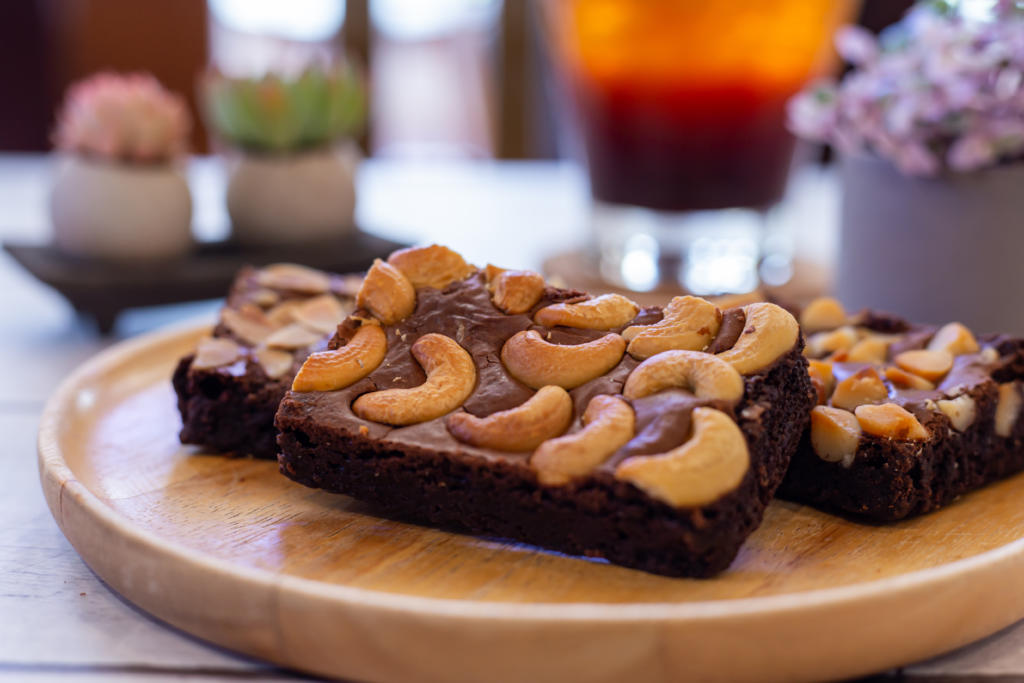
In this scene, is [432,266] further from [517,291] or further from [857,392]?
[857,392]

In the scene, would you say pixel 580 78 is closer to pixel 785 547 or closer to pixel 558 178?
pixel 785 547

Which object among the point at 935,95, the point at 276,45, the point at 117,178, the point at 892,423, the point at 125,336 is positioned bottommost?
the point at 125,336

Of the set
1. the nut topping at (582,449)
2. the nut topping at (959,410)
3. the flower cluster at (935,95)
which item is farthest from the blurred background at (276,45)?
the nut topping at (582,449)

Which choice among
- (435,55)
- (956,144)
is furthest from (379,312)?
(435,55)

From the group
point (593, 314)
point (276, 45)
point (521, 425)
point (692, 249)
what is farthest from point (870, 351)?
point (276, 45)

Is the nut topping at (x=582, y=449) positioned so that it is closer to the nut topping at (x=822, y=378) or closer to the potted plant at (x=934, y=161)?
the nut topping at (x=822, y=378)

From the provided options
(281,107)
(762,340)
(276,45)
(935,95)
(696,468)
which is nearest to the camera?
(696,468)

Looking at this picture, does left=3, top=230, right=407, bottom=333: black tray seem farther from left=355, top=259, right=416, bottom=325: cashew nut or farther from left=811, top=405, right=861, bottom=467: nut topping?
left=811, top=405, right=861, bottom=467: nut topping
